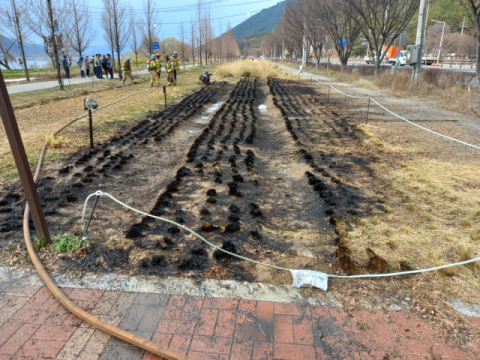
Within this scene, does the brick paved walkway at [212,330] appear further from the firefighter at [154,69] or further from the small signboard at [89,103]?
the firefighter at [154,69]

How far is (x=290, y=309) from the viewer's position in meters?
2.76

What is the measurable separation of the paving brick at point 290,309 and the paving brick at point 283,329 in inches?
2.0

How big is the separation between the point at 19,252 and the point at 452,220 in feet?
16.6

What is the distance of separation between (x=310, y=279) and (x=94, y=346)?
1.80m

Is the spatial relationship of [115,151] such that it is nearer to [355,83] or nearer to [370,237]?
[370,237]

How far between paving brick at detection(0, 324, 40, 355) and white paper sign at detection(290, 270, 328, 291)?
2.12 m

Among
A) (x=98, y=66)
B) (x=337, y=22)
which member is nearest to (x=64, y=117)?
(x=98, y=66)

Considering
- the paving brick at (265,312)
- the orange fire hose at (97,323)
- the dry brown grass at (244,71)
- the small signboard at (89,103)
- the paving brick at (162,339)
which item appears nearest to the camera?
the orange fire hose at (97,323)

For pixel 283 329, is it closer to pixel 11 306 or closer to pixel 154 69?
pixel 11 306

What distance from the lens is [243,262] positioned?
337 centimetres

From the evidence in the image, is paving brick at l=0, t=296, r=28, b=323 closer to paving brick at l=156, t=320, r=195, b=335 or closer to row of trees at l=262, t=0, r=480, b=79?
paving brick at l=156, t=320, r=195, b=335

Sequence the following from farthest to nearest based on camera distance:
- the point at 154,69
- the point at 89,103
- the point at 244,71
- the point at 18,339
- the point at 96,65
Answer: the point at 244,71 < the point at 96,65 < the point at 154,69 < the point at 89,103 < the point at 18,339

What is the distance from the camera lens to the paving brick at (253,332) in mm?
2486

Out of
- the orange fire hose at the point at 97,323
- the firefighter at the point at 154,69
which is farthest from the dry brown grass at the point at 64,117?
the orange fire hose at the point at 97,323
